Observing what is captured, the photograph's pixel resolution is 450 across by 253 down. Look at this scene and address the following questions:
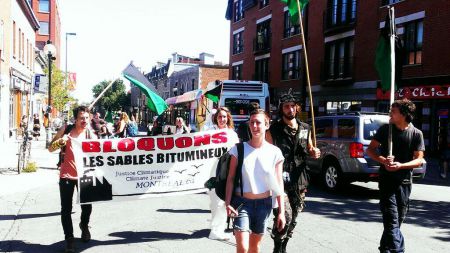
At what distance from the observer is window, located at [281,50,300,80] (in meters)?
30.4

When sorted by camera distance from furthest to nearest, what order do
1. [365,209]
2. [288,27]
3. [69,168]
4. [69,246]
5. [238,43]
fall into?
[238,43] → [288,27] → [365,209] → [69,168] → [69,246]

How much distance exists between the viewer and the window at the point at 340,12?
25.0 meters

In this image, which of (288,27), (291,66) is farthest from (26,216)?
(288,27)

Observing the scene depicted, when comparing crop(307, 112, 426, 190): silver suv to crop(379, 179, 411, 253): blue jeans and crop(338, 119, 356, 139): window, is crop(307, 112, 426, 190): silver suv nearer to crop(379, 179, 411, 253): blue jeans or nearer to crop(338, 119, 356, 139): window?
crop(338, 119, 356, 139): window

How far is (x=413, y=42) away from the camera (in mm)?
20516

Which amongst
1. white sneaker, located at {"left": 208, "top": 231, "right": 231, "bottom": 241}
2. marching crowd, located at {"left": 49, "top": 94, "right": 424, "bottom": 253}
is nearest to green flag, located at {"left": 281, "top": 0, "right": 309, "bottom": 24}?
marching crowd, located at {"left": 49, "top": 94, "right": 424, "bottom": 253}

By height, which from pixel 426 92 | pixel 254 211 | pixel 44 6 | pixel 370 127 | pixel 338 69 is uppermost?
pixel 44 6

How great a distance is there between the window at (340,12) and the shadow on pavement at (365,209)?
17.4 meters

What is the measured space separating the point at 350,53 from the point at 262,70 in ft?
38.0

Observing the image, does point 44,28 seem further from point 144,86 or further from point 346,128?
point 144,86

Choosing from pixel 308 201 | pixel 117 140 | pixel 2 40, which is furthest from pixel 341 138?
pixel 2 40

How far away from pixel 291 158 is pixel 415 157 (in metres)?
1.34

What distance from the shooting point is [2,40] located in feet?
73.5

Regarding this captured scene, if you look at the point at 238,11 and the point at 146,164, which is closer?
the point at 146,164
